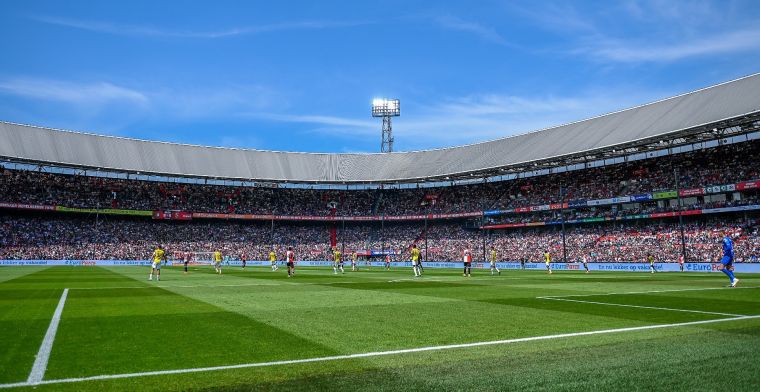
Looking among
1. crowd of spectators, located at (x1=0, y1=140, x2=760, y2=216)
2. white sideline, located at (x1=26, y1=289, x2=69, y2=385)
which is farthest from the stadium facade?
white sideline, located at (x1=26, y1=289, x2=69, y2=385)

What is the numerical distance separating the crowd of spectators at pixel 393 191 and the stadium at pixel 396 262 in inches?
13.3

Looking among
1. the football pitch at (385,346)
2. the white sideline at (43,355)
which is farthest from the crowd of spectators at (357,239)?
the white sideline at (43,355)

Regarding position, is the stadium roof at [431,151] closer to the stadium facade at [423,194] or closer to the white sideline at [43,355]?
the stadium facade at [423,194]

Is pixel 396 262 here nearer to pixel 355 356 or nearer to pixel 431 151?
pixel 431 151

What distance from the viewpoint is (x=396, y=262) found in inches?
2707

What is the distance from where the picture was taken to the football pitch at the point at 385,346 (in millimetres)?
5645

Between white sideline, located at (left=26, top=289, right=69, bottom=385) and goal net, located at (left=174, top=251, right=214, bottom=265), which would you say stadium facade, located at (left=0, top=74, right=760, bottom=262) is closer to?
goal net, located at (left=174, top=251, right=214, bottom=265)

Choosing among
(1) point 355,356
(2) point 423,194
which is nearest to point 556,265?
(2) point 423,194

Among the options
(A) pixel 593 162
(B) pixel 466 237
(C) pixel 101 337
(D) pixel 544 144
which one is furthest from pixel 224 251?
(C) pixel 101 337

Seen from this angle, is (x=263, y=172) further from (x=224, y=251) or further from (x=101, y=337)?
(x=101, y=337)

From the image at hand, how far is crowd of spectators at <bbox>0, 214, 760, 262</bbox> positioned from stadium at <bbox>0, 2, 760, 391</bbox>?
342mm

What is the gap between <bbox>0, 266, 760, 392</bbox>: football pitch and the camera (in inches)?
222

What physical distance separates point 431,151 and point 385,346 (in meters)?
76.9

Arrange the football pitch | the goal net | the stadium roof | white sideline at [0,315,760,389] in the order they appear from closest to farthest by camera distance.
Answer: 1. the football pitch
2. white sideline at [0,315,760,389]
3. the stadium roof
4. the goal net
